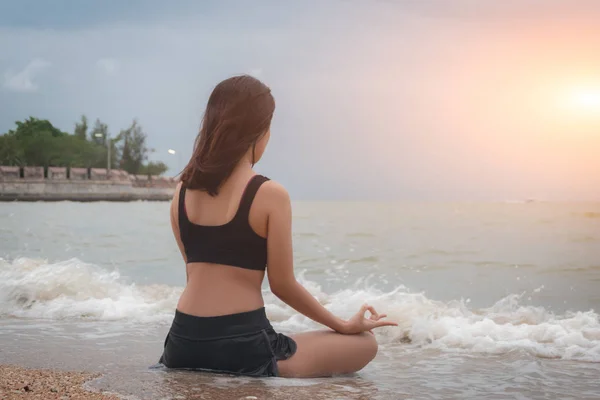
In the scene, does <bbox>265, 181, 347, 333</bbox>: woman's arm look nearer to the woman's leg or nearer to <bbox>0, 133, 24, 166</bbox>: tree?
the woman's leg

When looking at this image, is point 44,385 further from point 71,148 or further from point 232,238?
point 71,148

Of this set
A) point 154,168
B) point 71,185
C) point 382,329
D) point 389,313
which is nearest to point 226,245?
point 382,329

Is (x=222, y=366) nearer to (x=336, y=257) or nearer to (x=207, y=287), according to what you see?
(x=207, y=287)

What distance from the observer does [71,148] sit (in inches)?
3265

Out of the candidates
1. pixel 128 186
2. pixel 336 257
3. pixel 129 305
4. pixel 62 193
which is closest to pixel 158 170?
pixel 128 186

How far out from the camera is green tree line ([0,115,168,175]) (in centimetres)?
7944

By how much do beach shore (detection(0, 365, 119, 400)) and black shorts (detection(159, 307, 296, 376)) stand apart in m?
0.35

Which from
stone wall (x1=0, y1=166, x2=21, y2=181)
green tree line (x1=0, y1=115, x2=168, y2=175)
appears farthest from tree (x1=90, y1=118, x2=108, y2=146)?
stone wall (x1=0, y1=166, x2=21, y2=181)

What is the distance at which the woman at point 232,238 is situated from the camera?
2.72 m

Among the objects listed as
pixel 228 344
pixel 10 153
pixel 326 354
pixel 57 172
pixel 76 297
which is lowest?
pixel 76 297

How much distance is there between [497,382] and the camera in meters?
3.88

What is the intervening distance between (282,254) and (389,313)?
372cm

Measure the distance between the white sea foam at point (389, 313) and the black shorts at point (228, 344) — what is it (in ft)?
8.57

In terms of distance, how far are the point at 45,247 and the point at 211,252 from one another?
19019 millimetres
